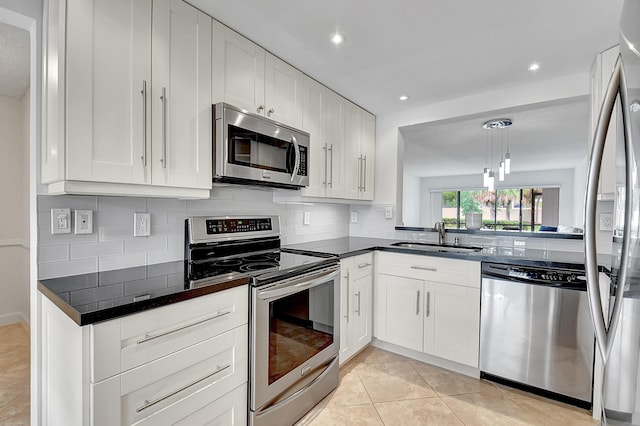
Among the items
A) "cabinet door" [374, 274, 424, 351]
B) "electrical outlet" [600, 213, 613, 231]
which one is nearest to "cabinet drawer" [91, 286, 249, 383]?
"cabinet door" [374, 274, 424, 351]

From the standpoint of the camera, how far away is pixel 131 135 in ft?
4.47

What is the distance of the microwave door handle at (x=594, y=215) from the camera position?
700 millimetres

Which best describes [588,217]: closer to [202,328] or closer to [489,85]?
[202,328]

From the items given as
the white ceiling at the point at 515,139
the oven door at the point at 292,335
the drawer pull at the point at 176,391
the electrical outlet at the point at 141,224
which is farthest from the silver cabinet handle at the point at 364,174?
the drawer pull at the point at 176,391

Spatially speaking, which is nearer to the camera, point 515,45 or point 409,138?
point 515,45

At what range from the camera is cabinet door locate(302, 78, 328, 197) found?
7.82ft

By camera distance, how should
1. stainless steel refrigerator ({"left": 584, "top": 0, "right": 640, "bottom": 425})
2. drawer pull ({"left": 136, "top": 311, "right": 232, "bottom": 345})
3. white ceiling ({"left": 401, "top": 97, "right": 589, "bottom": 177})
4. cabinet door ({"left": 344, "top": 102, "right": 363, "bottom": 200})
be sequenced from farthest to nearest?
white ceiling ({"left": 401, "top": 97, "right": 589, "bottom": 177}), cabinet door ({"left": 344, "top": 102, "right": 363, "bottom": 200}), drawer pull ({"left": 136, "top": 311, "right": 232, "bottom": 345}), stainless steel refrigerator ({"left": 584, "top": 0, "right": 640, "bottom": 425})

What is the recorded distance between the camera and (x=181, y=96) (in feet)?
5.08

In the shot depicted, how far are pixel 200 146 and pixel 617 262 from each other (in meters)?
1.69

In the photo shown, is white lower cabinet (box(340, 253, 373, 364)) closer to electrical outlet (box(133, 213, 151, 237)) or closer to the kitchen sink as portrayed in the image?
the kitchen sink

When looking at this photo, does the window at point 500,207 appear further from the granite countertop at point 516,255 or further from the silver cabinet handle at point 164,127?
the silver cabinet handle at point 164,127

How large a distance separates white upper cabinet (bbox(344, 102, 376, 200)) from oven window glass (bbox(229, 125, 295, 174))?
89 cm

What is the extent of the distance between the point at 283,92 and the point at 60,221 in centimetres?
150

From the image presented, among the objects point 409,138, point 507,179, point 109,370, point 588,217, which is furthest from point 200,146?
point 507,179
